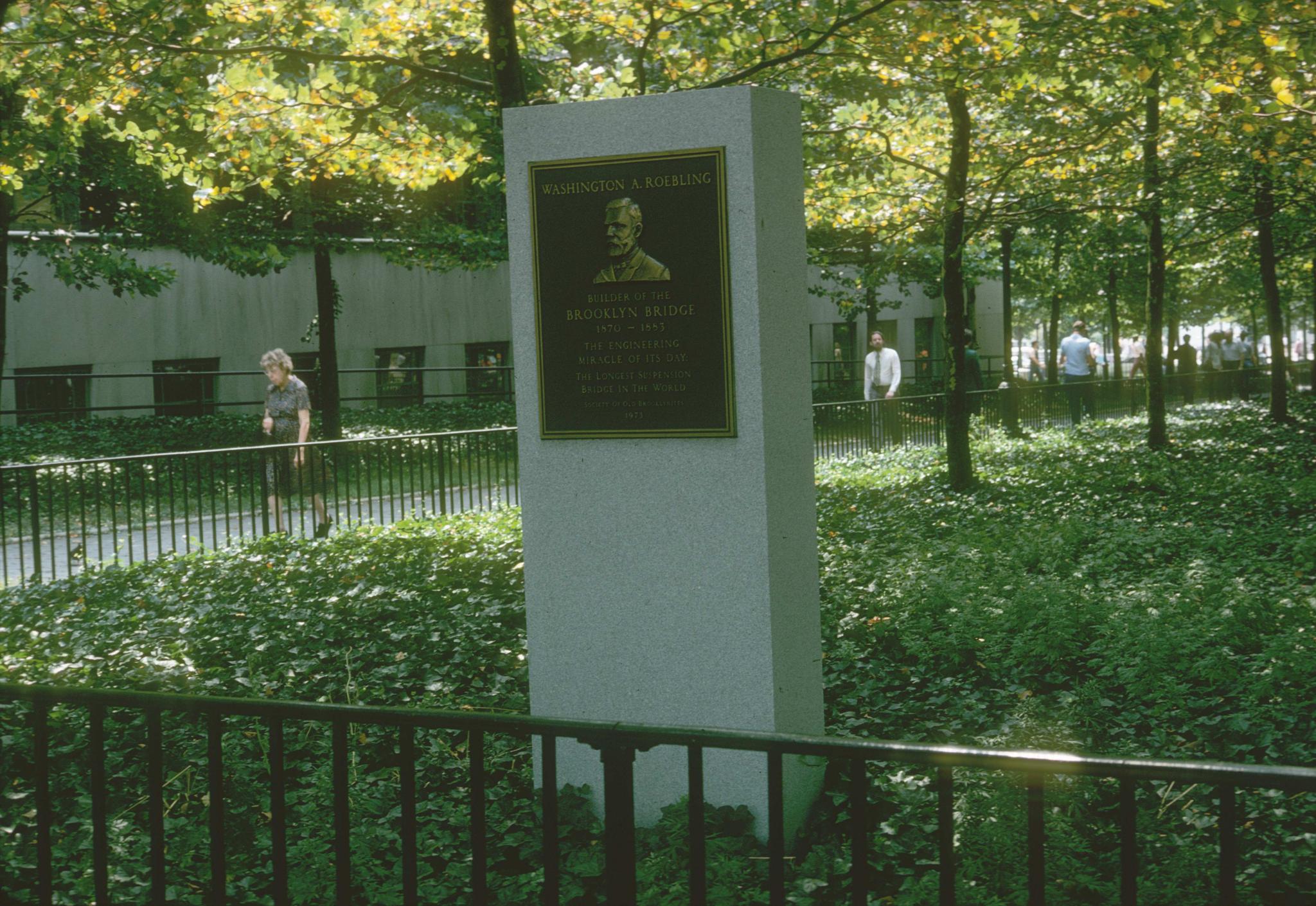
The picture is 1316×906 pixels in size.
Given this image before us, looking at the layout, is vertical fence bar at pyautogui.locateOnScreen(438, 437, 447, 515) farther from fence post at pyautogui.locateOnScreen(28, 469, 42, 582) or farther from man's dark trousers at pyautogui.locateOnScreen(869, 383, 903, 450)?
man's dark trousers at pyautogui.locateOnScreen(869, 383, 903, 450)

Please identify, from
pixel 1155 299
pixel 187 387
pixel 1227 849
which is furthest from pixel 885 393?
pixel 1227 849

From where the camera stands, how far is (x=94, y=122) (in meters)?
10.8

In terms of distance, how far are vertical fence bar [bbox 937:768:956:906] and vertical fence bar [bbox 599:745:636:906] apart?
67 cm

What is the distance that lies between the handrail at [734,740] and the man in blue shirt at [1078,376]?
25223mm

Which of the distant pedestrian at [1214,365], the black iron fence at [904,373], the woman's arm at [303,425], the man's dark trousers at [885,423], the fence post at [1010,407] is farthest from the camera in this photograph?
the black iron fence at [904,373]

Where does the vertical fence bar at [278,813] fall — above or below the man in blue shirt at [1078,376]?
below

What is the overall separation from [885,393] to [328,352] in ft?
33.0

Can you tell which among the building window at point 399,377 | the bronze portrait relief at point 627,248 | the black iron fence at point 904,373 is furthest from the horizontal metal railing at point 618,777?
the black iron fence at point 904,373

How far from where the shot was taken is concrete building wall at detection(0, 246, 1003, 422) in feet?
84.2

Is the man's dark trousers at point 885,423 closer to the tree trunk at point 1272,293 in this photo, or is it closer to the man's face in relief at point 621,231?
the tree trunk at point 1272,293

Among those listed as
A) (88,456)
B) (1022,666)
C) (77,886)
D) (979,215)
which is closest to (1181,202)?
(979,215)

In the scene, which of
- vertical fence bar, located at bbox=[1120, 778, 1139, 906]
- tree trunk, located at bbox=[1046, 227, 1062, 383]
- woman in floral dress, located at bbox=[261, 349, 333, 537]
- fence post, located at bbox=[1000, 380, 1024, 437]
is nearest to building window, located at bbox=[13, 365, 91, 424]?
woman in floral dress, located at bbox=[261, 349, 333, 537]

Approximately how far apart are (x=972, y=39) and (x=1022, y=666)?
23.1 feet

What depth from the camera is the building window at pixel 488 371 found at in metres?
33.0
